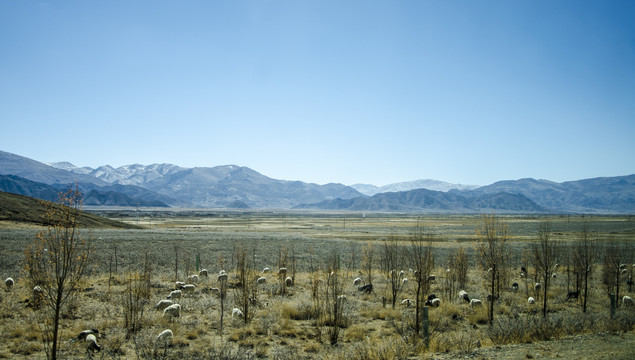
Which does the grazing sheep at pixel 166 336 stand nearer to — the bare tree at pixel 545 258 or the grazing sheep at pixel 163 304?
the grazing sheep at pixel 163 304

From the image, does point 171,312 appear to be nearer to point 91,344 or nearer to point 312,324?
point 91,344

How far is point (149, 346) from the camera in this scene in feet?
32.5

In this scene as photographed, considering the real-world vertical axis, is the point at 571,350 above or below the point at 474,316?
above

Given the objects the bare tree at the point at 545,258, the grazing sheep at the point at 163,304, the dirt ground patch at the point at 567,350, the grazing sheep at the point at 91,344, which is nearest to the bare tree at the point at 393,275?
the bare tree at the point at 545,258

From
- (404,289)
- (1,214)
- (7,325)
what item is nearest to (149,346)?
(7,325)

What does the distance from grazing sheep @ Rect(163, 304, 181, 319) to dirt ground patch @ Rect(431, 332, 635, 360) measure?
9.00 metres

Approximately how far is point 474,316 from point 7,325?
16390 mm

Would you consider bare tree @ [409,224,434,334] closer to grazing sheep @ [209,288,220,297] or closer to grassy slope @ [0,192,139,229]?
grazing sheep @ [209,288,220,297]

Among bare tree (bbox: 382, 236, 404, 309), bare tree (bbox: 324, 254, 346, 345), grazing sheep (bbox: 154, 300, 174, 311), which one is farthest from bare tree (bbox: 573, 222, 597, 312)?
grazing sheep (bbox: 154, 300, 174, 311)

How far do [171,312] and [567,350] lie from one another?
40.6 feet

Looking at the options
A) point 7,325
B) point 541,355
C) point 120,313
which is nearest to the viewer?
point 541,355

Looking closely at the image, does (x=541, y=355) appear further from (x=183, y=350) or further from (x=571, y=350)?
(x=183, y=350)

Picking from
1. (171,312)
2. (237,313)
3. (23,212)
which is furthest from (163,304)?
(23,212)

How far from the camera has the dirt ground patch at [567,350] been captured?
8625 millimetres
